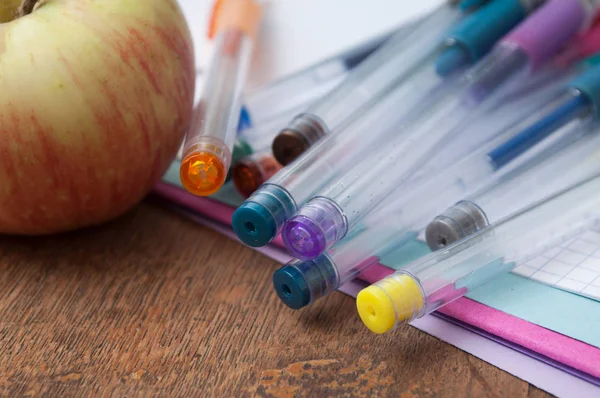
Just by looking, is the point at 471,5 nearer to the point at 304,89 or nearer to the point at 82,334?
the point at 304,89

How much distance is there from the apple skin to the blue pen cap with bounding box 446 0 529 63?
225 millimetres

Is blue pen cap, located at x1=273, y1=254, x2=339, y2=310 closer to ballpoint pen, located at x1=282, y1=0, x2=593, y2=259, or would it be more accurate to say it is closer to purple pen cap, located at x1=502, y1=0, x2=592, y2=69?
ballpoint pen, located at x1=282, y1=0, x2=593, y2=259

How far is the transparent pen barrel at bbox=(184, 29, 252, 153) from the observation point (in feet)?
1.49

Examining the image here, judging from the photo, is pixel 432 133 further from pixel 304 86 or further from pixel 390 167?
pixel 304 86

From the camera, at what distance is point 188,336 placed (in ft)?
1.28

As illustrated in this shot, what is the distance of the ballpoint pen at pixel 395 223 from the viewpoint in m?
0.38

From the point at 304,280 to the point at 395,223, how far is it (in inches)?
3.4

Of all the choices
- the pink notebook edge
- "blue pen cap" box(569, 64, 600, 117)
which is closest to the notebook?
the pink notebook edge

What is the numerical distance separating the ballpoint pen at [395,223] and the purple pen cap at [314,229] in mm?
16

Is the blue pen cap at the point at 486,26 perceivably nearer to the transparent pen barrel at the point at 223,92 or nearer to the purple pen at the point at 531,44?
the purple pen at the point at 531,44

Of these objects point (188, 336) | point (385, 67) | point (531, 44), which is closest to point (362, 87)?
point (385, 67)

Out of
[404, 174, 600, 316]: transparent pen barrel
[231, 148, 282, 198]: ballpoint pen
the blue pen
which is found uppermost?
the blue pen

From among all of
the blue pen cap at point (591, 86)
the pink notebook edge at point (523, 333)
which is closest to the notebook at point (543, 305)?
→ the pink notebook edge at point (523, 333)

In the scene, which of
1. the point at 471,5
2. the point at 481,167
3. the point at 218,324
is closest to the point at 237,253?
the point at 218,324
